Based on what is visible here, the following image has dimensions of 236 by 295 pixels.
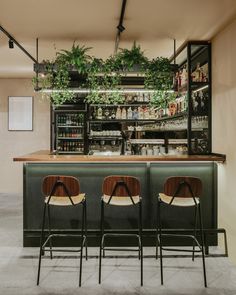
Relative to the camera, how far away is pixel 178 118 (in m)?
6.80

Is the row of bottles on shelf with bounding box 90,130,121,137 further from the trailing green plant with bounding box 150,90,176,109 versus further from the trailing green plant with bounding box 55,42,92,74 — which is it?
the trailing green plant with bounding box 55,42,92,74

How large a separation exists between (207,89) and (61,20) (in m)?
2.29

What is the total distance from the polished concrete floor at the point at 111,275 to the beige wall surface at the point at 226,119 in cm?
52

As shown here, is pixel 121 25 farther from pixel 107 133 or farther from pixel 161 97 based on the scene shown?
pixel 107 133

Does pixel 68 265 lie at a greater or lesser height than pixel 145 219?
lesser

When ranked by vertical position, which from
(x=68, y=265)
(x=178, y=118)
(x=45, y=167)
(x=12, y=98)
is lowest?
(x=68, y=265)

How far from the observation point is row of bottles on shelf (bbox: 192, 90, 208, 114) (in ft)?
17.8

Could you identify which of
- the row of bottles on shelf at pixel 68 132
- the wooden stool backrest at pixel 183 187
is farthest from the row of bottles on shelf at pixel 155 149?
the wooden stool backrest at pixel 183 187

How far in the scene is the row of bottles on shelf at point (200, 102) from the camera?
17.8ft

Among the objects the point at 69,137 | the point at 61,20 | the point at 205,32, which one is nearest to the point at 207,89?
the point at 205,32

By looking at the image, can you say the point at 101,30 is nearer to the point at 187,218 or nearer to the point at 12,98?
the point at 187,218

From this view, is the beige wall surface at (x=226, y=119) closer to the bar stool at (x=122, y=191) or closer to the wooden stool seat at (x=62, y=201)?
the bar stool at (x=122, y=191)

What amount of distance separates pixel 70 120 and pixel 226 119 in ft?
Answer: 14.2

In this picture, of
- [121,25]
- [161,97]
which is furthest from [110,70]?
[121,25]
